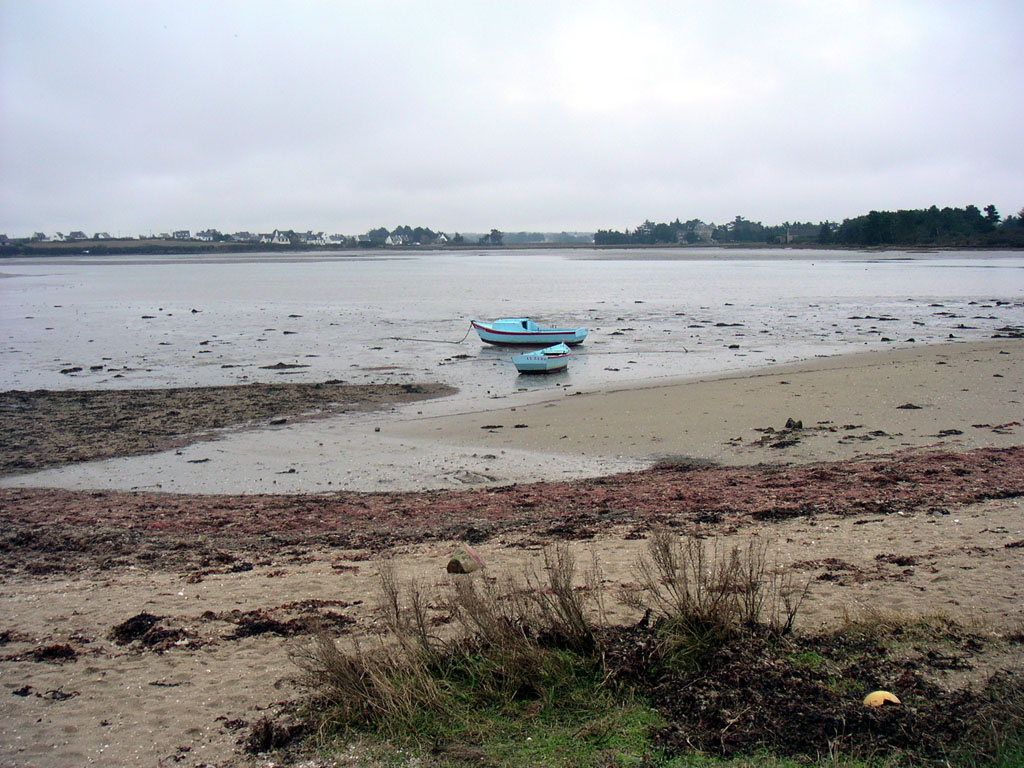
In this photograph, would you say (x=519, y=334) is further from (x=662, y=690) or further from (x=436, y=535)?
(x=662, y=690)

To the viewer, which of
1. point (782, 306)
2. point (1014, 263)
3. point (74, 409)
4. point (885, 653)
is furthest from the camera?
point (1014, 263)

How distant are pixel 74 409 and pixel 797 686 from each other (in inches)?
715

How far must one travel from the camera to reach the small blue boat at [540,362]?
946 inches

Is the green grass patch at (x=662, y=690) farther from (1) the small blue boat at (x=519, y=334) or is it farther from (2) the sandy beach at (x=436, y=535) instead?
(1) the small blue boat at (x=519, y=334)

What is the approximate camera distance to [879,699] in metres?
4.34

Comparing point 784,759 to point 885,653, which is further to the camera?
point 885,653

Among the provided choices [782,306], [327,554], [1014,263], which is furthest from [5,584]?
[1014,263]

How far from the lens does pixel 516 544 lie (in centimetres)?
808

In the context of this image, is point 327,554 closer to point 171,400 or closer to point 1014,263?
point 171,400

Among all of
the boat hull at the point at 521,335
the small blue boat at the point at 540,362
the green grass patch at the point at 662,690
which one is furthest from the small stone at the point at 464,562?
the boat hull at the point at 521,335

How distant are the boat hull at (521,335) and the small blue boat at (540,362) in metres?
5.72

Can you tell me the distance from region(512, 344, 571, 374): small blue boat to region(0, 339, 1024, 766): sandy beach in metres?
7.61

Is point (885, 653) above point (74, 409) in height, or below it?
above

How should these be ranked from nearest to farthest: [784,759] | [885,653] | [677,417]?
[784,759]
[885,653]
[677,417]
